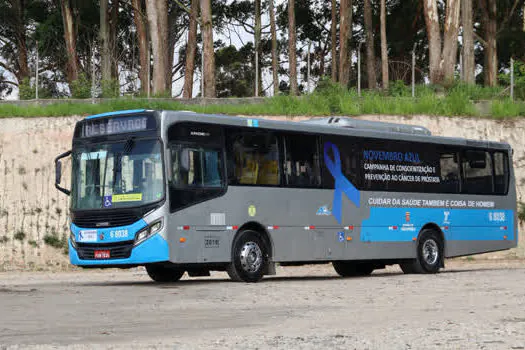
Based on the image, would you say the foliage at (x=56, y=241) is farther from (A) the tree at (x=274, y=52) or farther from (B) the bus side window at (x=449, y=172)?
(A) the tree at (x=274, y=52)

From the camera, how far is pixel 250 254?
1986cm

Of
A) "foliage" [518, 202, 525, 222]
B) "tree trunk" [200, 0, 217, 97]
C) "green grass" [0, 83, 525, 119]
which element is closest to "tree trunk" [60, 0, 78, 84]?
"tree trunk" [200, 0, 217, 97]

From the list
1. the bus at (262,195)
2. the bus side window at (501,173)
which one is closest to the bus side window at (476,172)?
the bus at (262,195)

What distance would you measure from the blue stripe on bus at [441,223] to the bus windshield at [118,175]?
19.1ft

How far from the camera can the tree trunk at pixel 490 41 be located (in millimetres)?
53656

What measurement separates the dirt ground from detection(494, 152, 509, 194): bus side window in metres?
7.00

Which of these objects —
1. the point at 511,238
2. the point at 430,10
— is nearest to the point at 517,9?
the point at 430,10

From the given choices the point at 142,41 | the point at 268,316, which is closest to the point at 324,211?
the point at 268,316

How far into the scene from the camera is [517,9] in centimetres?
6172

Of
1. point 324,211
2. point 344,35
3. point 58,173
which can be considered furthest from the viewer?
point 344,35

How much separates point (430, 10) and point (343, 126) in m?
19.3

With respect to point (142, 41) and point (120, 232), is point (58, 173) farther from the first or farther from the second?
point (142, 41)

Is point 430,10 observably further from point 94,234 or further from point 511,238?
point 94,234

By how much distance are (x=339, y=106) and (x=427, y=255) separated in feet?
49.6
